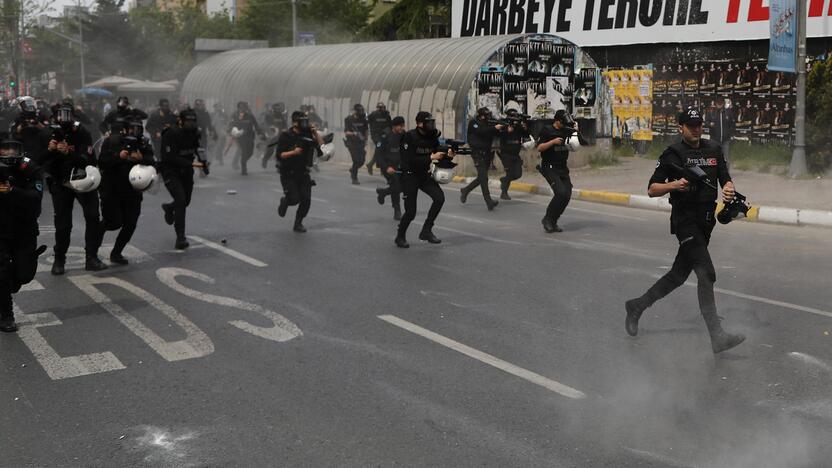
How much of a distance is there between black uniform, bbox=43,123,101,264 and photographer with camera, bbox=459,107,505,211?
7641 millimetres

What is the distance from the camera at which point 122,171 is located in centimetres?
1018

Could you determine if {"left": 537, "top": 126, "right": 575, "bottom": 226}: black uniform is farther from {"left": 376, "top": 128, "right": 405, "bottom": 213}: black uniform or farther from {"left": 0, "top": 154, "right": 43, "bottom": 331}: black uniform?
{"left": 0, "top": 154, "right": 43, "bottom": 331}: black uniform

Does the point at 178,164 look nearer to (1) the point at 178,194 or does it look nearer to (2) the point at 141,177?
(1) the point at 178,194

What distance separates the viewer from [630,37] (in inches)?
1055

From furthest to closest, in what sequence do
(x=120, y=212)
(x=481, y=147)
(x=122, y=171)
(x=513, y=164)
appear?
(x=513, y=164) → (x=481, y=147) → (x=120, y=212) → (x=122, y=171)

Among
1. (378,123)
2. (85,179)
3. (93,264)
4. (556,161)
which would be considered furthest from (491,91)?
(85,179)

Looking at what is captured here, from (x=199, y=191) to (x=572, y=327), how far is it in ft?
42.7

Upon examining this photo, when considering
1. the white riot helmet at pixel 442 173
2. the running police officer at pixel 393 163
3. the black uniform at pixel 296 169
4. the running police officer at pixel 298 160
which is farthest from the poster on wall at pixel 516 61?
the white riot helmet at pixel 442 173

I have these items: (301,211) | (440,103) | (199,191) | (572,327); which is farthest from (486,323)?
(440,103)

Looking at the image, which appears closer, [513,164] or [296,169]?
[296,169]

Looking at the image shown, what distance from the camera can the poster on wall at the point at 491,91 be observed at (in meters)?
24.6

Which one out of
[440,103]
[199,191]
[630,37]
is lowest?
[199,191]

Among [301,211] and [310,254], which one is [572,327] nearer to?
[310,254]

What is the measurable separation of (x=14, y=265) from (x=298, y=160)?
588 cm
